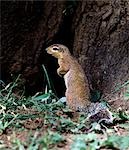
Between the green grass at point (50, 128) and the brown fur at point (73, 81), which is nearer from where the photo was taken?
the green grass at point (50, 128)

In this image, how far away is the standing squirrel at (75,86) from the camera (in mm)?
4195

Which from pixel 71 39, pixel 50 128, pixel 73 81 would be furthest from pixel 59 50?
pixel 50 128

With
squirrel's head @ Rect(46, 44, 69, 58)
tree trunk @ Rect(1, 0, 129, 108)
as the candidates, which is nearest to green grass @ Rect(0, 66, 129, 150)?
squirrel's head @ Rect(46, 44, 69, 58)

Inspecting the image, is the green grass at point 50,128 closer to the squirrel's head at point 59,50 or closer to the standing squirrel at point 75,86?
the standing squirrel at point 75,86

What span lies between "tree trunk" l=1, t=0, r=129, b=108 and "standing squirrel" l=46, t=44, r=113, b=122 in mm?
417

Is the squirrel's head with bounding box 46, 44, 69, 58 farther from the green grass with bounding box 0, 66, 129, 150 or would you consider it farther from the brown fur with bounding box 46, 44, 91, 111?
the green grass with bounding box 0, 66, 129, 150

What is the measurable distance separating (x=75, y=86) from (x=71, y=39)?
1.65 m

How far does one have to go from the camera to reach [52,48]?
193 inches

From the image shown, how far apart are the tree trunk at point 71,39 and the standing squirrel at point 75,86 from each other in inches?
16.4

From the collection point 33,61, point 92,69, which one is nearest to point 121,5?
point 92,69

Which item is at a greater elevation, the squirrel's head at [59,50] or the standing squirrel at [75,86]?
the squirrel's head at [59,50]

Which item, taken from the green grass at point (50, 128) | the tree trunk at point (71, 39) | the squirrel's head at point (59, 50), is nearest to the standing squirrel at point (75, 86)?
the squirrel's head at point (59, 50)

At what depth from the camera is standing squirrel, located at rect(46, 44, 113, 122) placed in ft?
13.8

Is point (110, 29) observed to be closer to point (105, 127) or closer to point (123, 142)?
point (105, 127)
